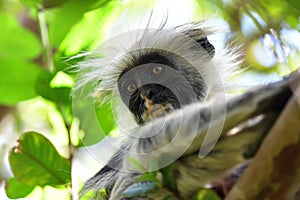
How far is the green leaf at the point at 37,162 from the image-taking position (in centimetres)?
118

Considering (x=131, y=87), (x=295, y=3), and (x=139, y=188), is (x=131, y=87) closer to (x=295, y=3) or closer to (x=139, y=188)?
(x=139, y=188)

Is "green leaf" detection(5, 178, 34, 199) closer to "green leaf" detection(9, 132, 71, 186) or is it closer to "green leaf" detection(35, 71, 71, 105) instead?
"green leaf" detection(9, 132, 71, 186)

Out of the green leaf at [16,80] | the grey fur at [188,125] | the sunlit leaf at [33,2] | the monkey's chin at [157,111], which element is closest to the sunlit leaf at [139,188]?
the grey fur at [188,125]

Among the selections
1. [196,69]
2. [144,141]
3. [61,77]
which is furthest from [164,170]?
[61,77]

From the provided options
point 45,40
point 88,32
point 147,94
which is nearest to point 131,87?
point 147,94

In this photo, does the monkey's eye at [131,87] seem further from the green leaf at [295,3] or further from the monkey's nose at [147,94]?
the green leaf at [295,3]

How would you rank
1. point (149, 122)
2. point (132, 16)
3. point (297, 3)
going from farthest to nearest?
point (132, 16) < point (149, 122) < point (297, 3)

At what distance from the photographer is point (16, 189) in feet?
4.02

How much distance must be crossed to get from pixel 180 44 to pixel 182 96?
0.12 metres

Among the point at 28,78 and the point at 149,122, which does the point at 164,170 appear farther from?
the point at 28,78

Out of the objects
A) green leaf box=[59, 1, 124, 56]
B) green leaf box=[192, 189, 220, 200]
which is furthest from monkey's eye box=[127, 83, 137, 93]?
green leaf box=[192, 189, 220, 200]

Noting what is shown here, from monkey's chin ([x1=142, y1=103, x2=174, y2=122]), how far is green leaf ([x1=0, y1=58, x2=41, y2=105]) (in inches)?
11.9

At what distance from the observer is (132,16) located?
1.22 metres

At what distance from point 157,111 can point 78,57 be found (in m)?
0.22
